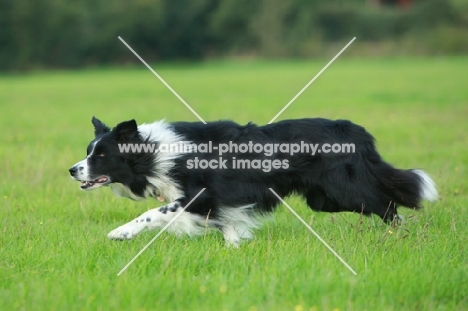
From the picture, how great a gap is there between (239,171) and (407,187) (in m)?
1.68

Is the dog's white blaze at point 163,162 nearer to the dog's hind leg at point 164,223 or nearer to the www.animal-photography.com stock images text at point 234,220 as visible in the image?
the www.animal-photography.com stock images text at point 234,220

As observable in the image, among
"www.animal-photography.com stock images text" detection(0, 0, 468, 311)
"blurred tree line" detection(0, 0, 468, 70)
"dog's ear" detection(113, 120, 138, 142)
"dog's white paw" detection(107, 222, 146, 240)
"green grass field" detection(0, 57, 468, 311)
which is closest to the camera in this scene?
"green grass field" detection(0, 57, 468, 311)

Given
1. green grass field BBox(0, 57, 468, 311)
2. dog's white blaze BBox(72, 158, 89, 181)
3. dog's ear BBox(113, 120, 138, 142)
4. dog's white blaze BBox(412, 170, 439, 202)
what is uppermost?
dog's ear BBox(113, 120, 138, 142)

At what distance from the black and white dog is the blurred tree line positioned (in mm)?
44439

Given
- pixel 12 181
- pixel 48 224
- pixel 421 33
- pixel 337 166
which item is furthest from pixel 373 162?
pixel 421 33

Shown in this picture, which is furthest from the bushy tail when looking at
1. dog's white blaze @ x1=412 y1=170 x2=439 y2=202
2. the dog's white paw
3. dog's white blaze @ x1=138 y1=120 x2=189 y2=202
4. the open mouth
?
the open mouth

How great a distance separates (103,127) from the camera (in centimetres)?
638

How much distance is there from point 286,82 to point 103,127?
23.9 metres

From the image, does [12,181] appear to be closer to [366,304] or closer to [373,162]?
[373,162]

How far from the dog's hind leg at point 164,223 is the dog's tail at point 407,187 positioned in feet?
6.19

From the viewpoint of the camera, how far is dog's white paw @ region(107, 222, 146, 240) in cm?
583

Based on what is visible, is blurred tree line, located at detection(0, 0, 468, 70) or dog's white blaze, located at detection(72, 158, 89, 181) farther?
blurred tree line, located at detection(0, 0, 468, 70)

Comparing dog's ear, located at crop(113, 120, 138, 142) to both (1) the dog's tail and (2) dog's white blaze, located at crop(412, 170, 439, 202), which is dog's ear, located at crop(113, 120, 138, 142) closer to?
(1) the dog's tail

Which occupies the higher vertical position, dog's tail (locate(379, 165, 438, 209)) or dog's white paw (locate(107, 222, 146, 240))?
dog's tail (locate(379, 165, 438, 209))
